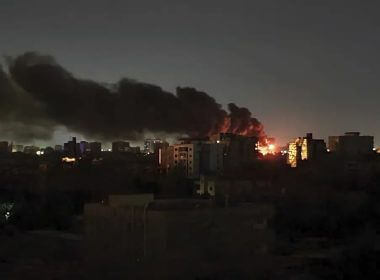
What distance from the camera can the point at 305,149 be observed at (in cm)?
5756

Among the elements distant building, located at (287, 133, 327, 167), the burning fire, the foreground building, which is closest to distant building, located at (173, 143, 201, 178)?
the burning fire

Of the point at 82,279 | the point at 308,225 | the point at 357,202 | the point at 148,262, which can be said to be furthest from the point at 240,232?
the point at 357,202

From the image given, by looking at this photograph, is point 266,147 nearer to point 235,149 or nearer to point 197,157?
point 235,149

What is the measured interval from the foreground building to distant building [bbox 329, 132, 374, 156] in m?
41.7

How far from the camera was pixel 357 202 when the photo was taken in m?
33.2

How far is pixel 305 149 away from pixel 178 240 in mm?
40493

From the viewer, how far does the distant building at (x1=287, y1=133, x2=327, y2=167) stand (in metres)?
55.8

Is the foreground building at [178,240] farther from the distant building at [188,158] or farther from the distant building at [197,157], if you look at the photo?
the distant building at [188,158]

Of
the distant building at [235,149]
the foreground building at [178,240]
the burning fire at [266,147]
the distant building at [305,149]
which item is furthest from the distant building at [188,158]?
the foreground building at [178,240]

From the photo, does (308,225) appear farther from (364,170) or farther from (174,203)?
(364,170)

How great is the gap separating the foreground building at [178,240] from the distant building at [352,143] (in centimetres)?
4170

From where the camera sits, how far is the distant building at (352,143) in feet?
199

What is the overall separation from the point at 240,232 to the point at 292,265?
5.18 feet

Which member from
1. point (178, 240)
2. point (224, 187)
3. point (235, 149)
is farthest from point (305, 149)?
point (178, 240)
